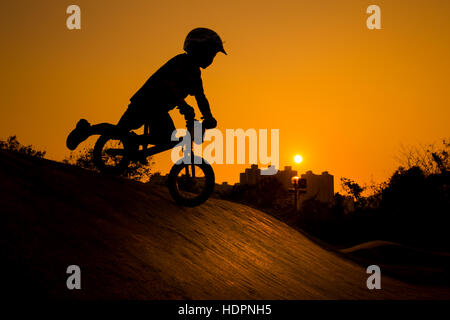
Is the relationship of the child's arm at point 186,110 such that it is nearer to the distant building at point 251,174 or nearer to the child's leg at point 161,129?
the child's leg at point 161,129

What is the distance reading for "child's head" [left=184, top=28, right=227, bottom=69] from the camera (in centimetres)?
611

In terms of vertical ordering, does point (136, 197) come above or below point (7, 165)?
below

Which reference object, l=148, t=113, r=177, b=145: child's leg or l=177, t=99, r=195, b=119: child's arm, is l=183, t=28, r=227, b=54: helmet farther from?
l=148, t=113, r=177, b=145: child's leg

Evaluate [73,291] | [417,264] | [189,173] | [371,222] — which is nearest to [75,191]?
[189,173]

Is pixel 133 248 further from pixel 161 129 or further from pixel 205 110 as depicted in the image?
pixel 205 110

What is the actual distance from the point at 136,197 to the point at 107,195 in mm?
533

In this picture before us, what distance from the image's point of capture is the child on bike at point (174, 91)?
20.3 feet

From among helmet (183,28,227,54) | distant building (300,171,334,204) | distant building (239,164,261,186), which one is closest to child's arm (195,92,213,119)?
helmet (183,28,227,54)

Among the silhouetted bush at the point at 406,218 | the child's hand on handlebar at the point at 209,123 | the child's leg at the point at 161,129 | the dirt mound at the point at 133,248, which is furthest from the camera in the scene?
the silhouetted bush at the point at 406,218

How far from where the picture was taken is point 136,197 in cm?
630

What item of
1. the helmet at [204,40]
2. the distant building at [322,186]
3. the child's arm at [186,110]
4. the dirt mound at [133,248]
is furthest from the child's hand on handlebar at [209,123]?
the distant building at [322,186]

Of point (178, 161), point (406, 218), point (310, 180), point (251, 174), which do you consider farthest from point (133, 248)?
point (310, 180)
